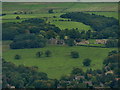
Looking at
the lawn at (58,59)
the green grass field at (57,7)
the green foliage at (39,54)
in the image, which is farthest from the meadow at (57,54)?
the green grass field at (57,7)

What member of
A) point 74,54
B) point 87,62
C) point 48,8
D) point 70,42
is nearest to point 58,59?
point 74,54

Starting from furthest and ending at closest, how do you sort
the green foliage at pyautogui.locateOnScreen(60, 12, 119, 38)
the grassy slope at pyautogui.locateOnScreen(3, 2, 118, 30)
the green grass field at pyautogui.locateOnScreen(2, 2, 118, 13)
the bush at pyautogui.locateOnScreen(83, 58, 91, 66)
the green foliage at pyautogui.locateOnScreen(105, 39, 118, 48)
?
the green grass field at pyautogui.locateOnScreen(2, 2, 118, 13) < the grassy slope at pyautogui.locateOnScreen(3, 2, 118, 30) < the green foliage at pyautogui.locateOnScreen(60, 12, 119, 38) < the green foliage at pyautogui.locateOnScreen(105, 39, 118, 48) < the bush at pyautogui.locateOnScreen(83, 58, 91, 66)

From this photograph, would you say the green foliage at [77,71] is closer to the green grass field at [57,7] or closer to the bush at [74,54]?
the bush at [74,54]

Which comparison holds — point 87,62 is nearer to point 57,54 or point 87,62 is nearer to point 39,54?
point 57,54

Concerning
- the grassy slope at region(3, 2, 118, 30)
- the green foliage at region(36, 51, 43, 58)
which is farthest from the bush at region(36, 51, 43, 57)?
the grassy slope at region(3, 2, 118, 30)

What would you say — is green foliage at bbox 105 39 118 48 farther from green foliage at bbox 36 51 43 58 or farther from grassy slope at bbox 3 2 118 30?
grassy slope at bbox 3 2 118 30

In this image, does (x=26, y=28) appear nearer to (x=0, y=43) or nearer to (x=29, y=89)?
(x=0, y=43)
